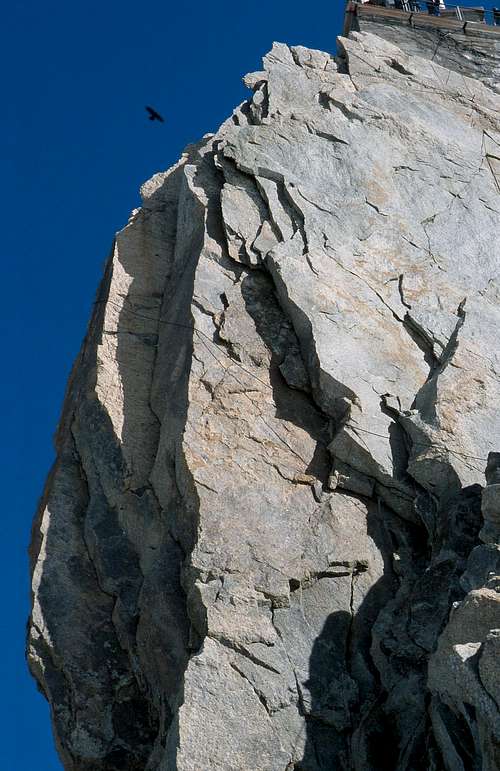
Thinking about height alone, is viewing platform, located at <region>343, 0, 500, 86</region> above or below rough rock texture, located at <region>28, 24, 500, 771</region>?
above

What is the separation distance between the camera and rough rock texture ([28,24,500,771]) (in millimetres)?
16219

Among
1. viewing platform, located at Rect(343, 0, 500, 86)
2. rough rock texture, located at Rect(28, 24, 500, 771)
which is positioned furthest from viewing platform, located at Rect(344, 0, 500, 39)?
rough rock texture, located at Rect(28, 24, 500, 771)

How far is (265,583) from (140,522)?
3.38 meters

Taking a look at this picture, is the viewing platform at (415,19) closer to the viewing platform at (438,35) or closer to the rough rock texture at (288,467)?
the viewing platform at (438,35)

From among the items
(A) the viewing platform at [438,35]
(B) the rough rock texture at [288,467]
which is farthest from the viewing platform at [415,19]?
(B) the rough rock texture at [288,467]

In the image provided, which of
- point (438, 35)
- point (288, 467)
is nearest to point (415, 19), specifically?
point (438, 35)

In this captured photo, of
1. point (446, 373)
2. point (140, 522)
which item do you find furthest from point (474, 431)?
point (140, 522)

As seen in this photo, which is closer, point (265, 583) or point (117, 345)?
point (265, 583)

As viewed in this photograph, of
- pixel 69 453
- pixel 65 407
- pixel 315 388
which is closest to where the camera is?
pixel 315 388

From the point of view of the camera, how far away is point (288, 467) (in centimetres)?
1928

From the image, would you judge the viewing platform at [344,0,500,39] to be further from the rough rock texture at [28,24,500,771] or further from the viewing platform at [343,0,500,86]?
the rough rock texture at [28,24,500,771]

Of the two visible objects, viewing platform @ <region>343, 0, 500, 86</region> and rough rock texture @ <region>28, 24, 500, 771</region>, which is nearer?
rough rock texture @ <region>28, 24, 500, 771</region>

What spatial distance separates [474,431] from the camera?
18.6m

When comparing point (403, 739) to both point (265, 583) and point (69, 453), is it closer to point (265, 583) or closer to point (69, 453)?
point (265, 583)
